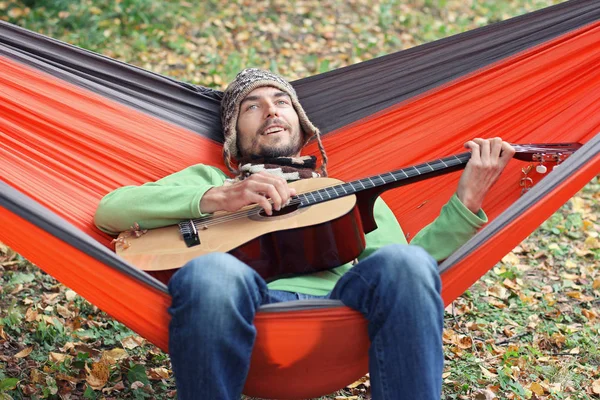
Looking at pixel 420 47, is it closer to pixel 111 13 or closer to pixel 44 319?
pixel 44 319

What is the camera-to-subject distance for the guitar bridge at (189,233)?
1.98 meters

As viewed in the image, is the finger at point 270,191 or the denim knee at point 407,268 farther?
the finger at point 270,191

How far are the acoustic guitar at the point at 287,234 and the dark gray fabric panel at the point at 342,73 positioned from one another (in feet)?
1.79

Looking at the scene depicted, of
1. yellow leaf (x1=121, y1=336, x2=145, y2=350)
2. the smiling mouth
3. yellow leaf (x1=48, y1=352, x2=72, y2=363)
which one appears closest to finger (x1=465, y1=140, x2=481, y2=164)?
the smiling mouth

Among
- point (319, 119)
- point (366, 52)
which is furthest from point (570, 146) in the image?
point (366, 52)

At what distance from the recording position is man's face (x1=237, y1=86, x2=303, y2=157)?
2.36 meters

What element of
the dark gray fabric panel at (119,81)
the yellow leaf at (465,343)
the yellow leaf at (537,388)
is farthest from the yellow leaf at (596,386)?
the dark gray fabric panel at (119,81)

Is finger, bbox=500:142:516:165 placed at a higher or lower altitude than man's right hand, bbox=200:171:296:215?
higher

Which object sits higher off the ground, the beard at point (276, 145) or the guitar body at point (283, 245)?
the beard at point (276, 145)

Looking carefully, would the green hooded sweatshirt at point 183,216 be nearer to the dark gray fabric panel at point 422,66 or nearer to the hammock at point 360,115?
the hammock at point 360,115

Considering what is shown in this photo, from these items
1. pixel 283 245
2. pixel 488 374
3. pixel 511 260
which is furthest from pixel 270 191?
pixel 511 260

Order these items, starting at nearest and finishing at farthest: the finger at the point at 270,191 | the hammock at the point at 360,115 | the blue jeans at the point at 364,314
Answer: the blue jeans at the point at 364,314, the finger at the point at 270,191, the hammock at the point at 360,115

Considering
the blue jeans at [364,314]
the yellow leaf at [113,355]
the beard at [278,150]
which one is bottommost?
the yellow leaf at [113,355]

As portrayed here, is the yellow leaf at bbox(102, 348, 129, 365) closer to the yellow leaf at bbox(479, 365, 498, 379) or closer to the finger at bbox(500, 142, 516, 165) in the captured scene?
the yellow leaf at bbox(479, 365, 498, 379)
